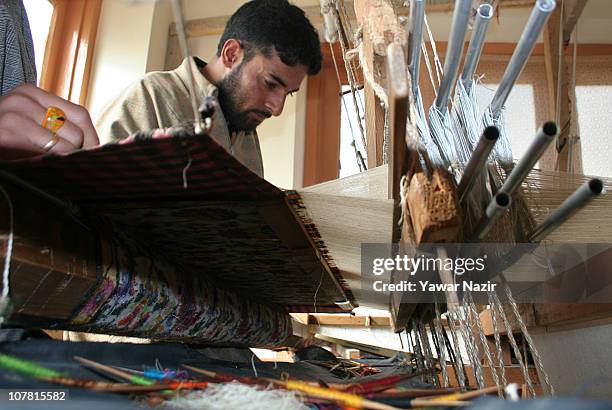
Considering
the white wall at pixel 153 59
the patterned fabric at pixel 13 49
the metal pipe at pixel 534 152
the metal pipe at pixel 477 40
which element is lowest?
the metal pipe at pixel 534 152

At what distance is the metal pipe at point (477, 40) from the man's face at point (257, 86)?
890mm

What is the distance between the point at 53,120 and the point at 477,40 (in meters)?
0.67

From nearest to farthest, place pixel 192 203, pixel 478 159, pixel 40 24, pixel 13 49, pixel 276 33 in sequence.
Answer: pixel 478 159 → pixel 192 203 → pixel 13 49 → pixel 276 33 → pixel 40 24

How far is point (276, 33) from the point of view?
1.62 metres

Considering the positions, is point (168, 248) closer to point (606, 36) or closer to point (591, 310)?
point (591, 310)

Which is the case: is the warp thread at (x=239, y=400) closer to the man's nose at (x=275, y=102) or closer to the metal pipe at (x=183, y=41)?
the metal pipe at (x=183, y=41)

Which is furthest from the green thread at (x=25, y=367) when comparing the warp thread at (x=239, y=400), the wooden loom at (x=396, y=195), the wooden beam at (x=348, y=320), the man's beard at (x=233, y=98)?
the wooden beam at (x=348, y=320)

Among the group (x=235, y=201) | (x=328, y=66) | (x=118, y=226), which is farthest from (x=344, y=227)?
(x=328, y=66)

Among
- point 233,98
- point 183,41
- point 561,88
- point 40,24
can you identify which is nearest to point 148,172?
point 183,41

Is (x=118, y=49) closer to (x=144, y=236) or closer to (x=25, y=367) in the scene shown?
(x=144, y=236)

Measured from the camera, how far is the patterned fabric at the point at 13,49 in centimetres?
101

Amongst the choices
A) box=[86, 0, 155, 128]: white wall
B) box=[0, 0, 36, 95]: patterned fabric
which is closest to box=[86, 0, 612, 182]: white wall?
box=[86, 0, 155, 128]: white wall

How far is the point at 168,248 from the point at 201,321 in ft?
0.91

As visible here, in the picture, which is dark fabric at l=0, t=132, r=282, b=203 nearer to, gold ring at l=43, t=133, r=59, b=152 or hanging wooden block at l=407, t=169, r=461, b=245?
gold ring at l=43, t=133, r=59, b=152
